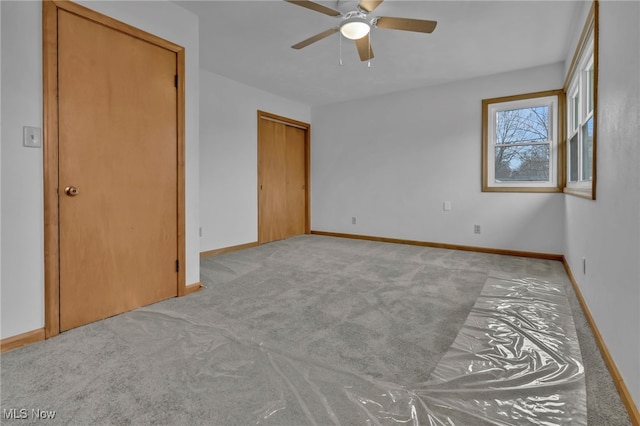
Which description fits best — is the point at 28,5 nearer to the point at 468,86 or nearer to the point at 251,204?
the point at 251,204

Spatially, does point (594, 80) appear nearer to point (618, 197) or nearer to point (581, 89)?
point (618, 197)

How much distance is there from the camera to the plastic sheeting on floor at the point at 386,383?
131 cm

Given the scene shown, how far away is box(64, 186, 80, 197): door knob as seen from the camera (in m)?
2.06

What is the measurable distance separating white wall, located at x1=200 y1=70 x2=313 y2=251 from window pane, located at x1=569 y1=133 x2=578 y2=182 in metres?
4.17

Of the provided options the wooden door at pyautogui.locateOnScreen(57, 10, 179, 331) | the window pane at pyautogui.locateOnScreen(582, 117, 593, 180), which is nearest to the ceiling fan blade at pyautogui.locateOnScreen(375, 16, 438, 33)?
the window pane at pyautogui.locateOnScreen(582, 117, 593, 180)

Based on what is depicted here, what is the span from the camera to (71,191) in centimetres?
207

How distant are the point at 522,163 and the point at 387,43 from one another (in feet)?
8.34

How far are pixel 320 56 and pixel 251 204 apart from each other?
2.43m

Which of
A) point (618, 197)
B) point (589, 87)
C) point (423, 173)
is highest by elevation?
point (589, 87)

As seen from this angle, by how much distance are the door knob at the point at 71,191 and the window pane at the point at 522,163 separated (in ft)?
15.8

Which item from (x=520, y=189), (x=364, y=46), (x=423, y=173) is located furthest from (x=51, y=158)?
(x=520, y=189)

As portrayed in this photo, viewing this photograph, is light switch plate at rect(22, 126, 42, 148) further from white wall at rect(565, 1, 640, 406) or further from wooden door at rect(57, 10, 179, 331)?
white wall at rect(565, 1, 640, 406)

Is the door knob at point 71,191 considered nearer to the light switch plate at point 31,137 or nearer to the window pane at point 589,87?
the light switch plate at point 31,137

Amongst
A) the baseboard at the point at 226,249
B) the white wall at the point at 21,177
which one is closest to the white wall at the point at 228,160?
the baseboard at the point at 226,249
